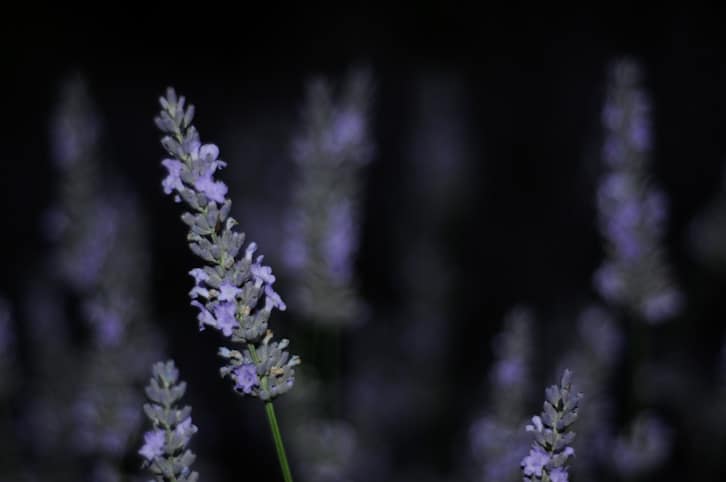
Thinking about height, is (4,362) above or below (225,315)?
above

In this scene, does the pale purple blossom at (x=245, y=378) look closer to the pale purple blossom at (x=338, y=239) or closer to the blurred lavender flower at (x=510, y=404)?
A: the blurred lavender flower at (x=510, y=404)

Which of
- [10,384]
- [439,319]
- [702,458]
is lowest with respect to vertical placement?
[702,458]

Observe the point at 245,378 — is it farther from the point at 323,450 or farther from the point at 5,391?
the point at 5,391

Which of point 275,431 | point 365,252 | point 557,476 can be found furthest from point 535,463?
point 365,252

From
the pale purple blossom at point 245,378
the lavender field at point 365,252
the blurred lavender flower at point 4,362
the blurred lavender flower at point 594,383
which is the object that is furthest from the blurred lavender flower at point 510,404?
the blurred lavender flower at point 4,362

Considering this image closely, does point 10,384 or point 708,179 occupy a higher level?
point 708,179

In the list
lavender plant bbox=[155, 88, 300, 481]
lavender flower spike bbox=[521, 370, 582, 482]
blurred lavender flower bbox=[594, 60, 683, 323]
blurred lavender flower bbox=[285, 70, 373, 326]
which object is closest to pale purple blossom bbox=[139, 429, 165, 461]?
lavender plant bbox=[155, 88, 300, 481]

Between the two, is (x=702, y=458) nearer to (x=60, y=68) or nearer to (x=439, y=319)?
(x=439, y=319)

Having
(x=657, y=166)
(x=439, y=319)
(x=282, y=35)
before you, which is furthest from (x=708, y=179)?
(x=282, y=35)
